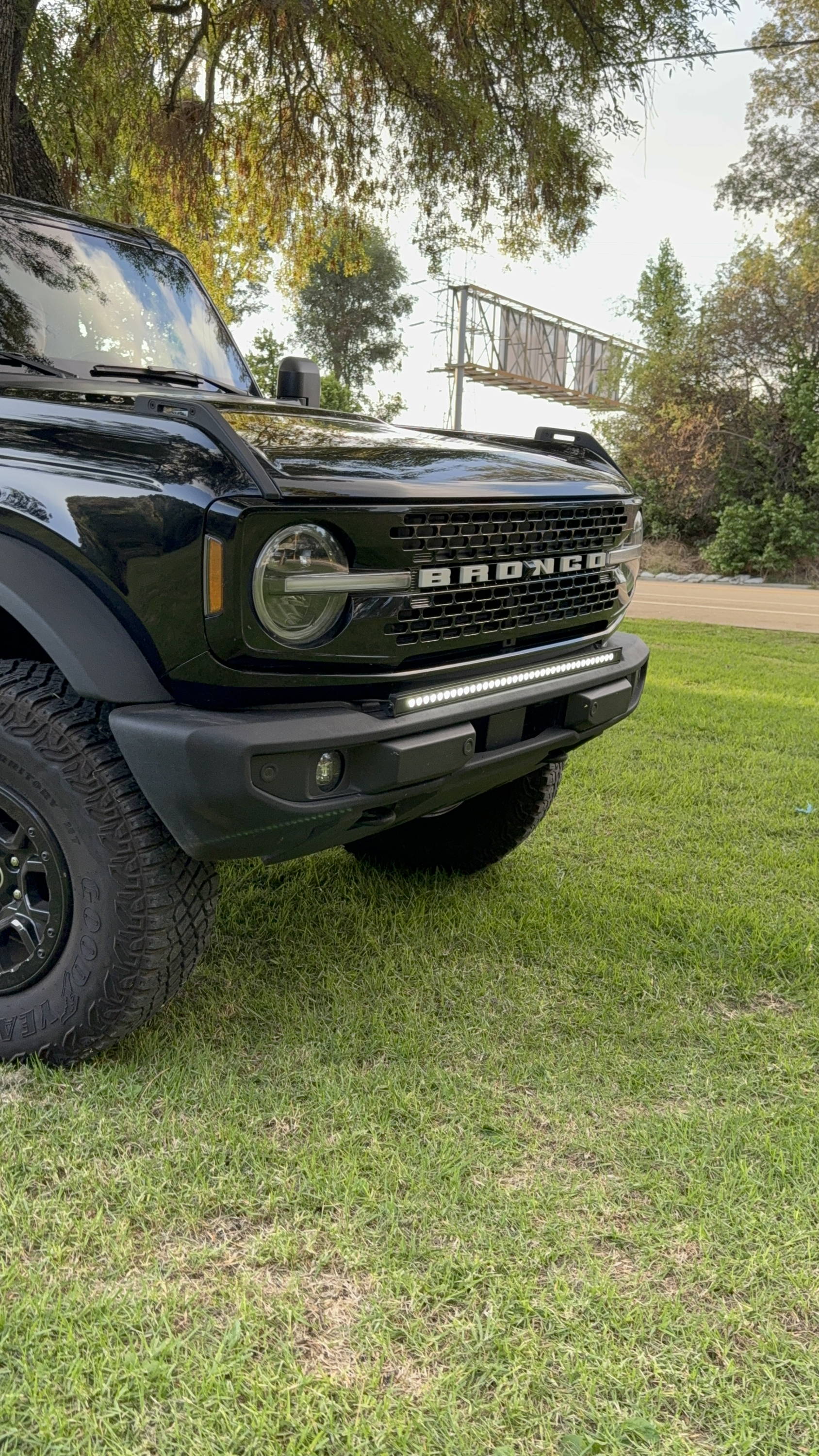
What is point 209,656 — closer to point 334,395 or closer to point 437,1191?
point 437,1191

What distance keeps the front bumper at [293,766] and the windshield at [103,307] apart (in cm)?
146

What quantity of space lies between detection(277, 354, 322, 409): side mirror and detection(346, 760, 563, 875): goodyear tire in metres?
1.51

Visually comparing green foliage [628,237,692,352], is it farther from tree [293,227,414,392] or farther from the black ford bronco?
the black ford bronco

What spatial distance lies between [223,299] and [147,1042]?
15.0 m

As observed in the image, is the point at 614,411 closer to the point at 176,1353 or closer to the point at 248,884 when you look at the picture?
the point at 248,884

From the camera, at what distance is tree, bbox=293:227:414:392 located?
120 feet

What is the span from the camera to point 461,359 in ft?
77.5

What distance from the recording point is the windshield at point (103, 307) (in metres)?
3.15

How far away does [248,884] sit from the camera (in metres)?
Answer: 3.68

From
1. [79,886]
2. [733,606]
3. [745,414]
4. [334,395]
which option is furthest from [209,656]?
[334,395]

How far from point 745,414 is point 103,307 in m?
21.0

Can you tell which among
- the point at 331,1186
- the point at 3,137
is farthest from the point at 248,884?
the point at 3,137

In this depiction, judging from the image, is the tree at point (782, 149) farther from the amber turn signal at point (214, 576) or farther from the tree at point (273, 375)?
the amber turn signal at point (214, 576)

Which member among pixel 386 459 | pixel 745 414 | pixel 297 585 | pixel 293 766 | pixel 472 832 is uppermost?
pixel 745 414
